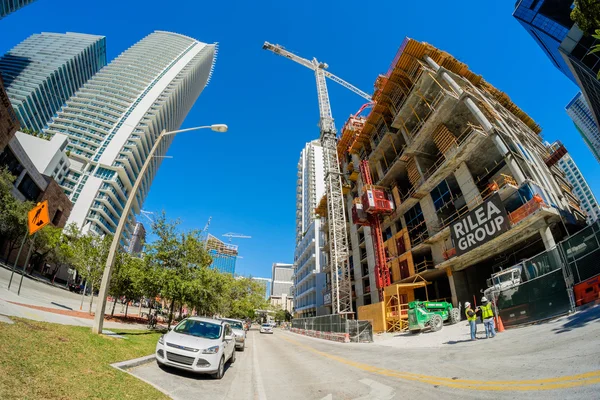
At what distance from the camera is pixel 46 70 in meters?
107

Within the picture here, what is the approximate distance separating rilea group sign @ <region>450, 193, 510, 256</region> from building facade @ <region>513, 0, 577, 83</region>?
2887 cm

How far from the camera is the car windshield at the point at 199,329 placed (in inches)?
338

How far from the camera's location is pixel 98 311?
938cm

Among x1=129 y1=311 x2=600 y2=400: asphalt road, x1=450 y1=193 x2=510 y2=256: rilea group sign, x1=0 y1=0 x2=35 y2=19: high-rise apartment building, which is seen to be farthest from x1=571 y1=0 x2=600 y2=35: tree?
x1=0 y1=0 x2=35 y2=19: high-rise apartment building

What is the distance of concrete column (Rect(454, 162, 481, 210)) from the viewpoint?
2258 cm

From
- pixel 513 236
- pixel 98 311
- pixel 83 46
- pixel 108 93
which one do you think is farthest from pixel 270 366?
pixel 83 46

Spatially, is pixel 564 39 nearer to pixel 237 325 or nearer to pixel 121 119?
pixel 237 325

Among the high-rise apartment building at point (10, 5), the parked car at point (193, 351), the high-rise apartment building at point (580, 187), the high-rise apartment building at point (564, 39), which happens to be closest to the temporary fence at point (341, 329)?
the parked car at point (193, 351)

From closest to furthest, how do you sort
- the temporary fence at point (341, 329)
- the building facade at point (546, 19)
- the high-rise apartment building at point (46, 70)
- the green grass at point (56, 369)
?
the green grass at point (56, 369) → the temporary fence at point (341, 329) → the building facade at point (546, 19) → the high-rise apartment building at point (46, 70)

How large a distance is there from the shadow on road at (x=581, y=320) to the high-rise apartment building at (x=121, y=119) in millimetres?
93654

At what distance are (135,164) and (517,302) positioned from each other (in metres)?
112

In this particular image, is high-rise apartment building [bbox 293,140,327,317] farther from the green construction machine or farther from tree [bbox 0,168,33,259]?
tree [bbox 0,168,33,259]

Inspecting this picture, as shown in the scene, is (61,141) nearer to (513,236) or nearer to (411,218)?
(411,218)

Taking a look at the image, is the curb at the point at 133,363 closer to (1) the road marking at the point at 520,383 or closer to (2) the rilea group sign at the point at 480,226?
(1) the road marking at the point at 520,383
